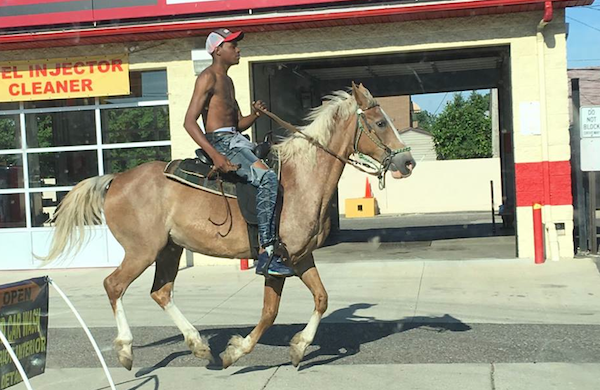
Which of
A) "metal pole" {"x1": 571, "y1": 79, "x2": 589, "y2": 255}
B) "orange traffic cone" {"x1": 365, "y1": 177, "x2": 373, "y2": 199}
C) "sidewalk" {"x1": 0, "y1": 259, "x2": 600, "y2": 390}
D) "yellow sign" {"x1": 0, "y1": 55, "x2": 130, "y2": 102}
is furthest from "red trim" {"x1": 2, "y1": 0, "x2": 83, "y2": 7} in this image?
"orange traffic cone" {"x1": 365, "y1": 177, "x2": 373, "y2": 199}

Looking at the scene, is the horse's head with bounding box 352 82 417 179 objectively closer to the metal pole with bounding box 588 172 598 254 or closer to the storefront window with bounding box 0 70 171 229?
the metal pole with bounding box 588 172 598 254

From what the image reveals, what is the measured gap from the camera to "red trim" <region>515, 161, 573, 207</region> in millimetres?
12734

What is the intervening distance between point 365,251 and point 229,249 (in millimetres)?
9238

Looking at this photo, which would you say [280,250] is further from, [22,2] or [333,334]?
[22,2]

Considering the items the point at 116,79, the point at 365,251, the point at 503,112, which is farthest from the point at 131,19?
the point at 503,112

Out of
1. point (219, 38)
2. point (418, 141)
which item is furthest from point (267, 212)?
point (418, 141)

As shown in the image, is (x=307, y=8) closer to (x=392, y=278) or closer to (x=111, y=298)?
(x=392, y=278)

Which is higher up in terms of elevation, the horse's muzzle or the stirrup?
the horse's muzzle

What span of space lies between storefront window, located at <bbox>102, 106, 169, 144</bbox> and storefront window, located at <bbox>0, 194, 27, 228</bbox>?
7.19 feet

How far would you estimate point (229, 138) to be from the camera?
6.48m

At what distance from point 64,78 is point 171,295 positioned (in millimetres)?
8496

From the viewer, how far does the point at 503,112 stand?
67.4 ft

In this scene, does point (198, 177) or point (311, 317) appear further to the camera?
→ point (198, 177)

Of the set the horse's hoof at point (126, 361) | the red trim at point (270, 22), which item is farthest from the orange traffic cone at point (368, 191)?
the horse's hoof at point (126, 361)
